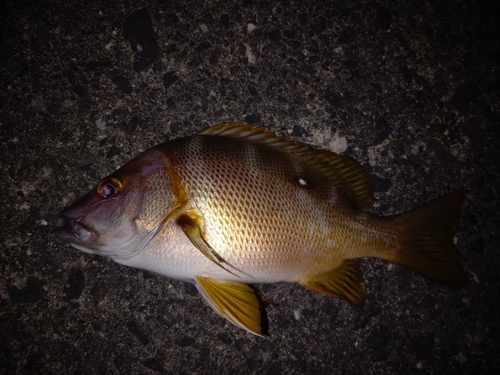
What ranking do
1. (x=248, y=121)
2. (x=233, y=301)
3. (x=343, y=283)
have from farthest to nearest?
(x=248, y=121) → (x=343, y=283) → (x=233, y=301)

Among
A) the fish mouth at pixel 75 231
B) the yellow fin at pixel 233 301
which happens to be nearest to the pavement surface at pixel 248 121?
the yellow fin at pixel 233 301

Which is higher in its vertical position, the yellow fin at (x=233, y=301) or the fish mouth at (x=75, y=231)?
the fish mouth at (x=75, y=231)

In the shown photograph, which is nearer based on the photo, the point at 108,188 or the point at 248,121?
the point at 108,188

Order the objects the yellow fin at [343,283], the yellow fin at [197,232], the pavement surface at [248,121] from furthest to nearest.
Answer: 1. the pavement surface at [248,121]
2. the yellow fin at [343,283]
3. the yellow fin at [197,232]

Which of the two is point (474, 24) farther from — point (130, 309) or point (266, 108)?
point (130, 309)

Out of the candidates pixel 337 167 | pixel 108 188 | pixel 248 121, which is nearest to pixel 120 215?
pixel 108 188

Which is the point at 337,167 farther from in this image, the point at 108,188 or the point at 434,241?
the point at 108,188

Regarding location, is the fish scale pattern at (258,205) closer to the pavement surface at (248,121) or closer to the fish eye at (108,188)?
the fish eye at (108,188)
